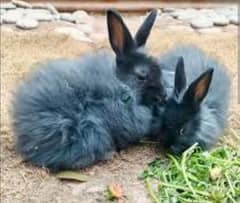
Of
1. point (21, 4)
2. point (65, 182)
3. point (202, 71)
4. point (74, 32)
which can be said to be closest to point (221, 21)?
point (74, 32)

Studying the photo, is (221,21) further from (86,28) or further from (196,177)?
(196,177)

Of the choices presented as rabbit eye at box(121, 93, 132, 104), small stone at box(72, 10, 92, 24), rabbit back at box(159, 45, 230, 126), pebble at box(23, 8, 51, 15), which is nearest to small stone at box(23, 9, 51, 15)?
pebble at box(23, 8, 51, 15)

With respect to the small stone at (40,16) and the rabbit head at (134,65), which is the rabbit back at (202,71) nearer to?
the rabbit head at (134,65)

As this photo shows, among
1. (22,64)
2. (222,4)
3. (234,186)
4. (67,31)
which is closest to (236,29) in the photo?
(222,4)

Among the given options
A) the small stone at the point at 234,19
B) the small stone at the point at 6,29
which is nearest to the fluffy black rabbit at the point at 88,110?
the small stone at the point at 6,29

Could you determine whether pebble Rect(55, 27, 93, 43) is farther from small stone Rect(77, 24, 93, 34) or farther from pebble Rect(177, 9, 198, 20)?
pebble Rect(177, 9, 198, 20)
